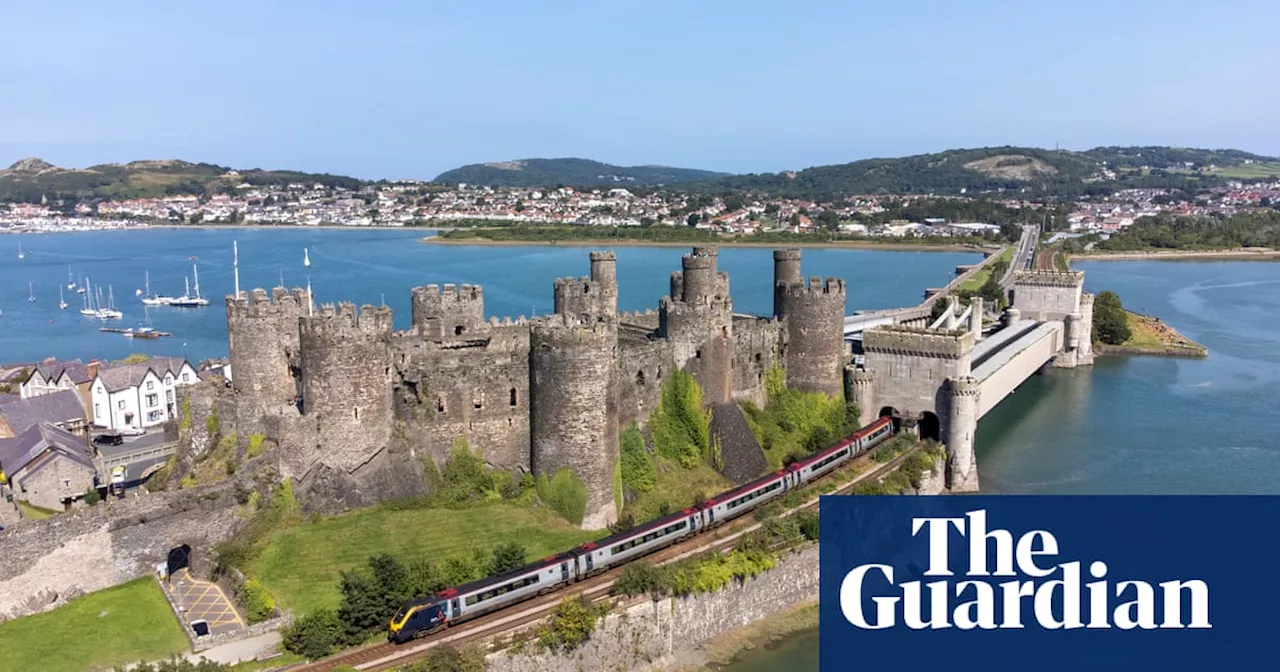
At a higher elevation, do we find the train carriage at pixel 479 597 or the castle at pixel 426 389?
the castle at pixel 426 389

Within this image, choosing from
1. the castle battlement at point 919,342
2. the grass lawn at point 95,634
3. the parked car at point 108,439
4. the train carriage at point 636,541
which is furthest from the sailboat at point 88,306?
the train carriage at point 636,541

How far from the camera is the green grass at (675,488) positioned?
27881 millimetres

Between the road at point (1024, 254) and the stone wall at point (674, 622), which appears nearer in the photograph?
the stone wall at point (674, 622)

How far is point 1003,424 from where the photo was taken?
4822 centimetres

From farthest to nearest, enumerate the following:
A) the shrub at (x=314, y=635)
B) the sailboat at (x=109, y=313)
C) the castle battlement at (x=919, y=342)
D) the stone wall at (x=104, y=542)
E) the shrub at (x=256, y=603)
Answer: the sailboat at (x=109, y=313) < the castle battlement at (x=919, y=342) < the shrub at (x=256, y=603) < the stone wall at (x=104, y=542) < the shrub at (x=314, y=635)

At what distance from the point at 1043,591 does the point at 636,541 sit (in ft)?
31.7

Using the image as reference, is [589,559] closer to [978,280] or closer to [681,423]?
[681,423]

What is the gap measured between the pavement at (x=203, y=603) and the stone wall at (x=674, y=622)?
634cm

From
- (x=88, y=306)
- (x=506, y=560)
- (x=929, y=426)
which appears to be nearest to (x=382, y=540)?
(x=506, y=560)

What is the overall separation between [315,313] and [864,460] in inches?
756

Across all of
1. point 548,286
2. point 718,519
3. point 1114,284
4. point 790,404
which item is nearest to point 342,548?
point 718,519

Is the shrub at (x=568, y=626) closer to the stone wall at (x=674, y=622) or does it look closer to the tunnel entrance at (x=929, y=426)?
the stone wall at (x=674, y=622)

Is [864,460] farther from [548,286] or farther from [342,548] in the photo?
[548,286]

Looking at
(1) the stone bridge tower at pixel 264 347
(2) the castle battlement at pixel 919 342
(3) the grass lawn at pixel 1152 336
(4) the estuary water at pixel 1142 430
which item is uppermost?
(1) the stone bridge tower at pixel 264 347
